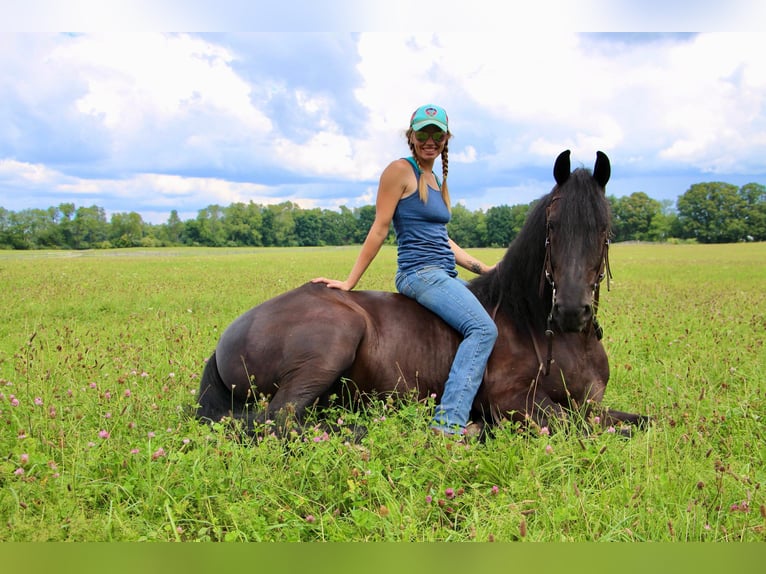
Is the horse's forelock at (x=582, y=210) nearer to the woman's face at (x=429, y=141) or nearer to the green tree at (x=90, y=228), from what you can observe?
the woman's face at (x=429, y=141)

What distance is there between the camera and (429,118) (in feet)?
15.7

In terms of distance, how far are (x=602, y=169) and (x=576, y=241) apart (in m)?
0.72

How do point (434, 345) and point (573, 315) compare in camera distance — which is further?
point (434, 345)

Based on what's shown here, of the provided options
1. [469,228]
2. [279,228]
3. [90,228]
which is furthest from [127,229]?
[469,228]

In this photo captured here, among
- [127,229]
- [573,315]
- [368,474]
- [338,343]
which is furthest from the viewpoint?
[127,229]

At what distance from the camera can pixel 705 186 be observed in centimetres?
6981

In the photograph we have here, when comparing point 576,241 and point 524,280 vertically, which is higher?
point 576,241

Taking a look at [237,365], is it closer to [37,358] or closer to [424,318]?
[424,318]

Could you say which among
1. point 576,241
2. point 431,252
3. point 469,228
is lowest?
point 431,252

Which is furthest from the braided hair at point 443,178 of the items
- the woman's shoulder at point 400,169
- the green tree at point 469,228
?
the green tree at point 469,228

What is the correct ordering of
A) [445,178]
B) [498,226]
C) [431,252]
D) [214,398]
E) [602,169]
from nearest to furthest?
1. [602,169]
2. [214,398]
3. [431,252]
4. [445,178]
5. [498,226]

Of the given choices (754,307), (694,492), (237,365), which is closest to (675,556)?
(694,492)

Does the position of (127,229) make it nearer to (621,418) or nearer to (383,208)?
(383,208)

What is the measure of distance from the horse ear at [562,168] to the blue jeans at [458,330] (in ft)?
3.93
